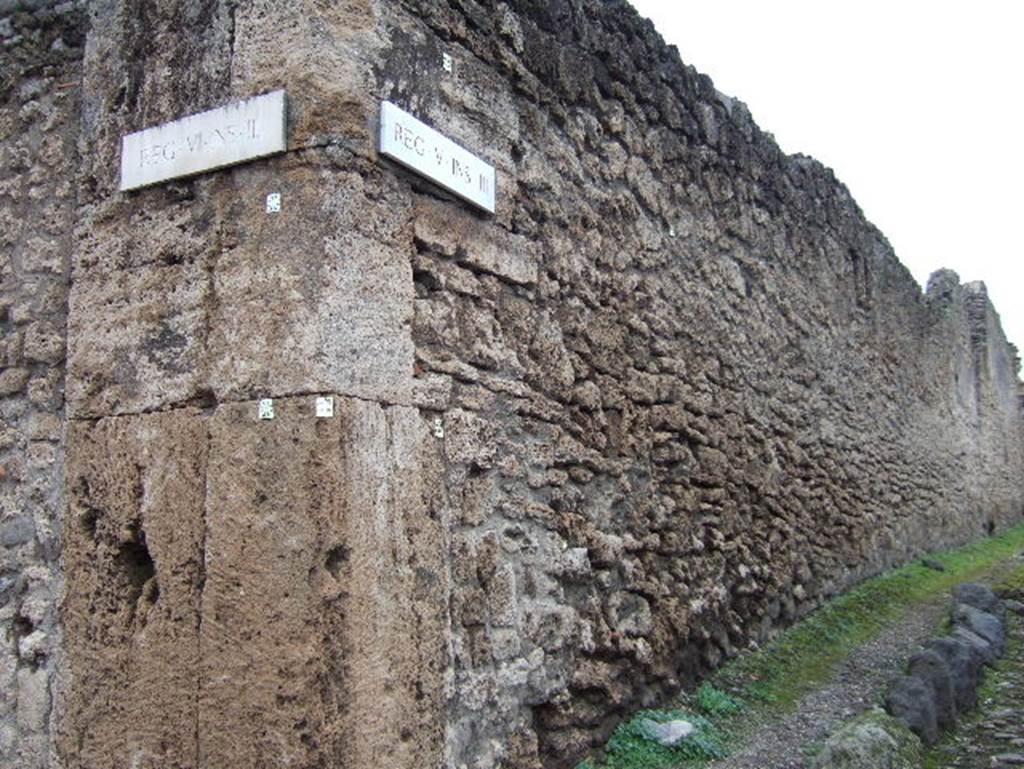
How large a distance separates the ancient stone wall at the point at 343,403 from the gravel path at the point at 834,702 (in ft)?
1.50

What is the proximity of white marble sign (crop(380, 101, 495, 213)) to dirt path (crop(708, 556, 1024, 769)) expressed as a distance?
227cm

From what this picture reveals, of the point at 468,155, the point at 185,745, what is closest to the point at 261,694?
the point at 185,745

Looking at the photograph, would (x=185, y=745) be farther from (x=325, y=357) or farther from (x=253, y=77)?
(x=253, y=77)

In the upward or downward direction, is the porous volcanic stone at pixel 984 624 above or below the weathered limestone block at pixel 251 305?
below

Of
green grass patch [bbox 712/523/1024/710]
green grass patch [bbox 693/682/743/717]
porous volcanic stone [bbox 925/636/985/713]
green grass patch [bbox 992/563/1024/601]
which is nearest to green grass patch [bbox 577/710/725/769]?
green grass patch [bbox 693/682/743/717]

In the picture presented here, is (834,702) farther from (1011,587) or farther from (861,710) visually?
(1011,587)

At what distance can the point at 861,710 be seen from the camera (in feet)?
15.0

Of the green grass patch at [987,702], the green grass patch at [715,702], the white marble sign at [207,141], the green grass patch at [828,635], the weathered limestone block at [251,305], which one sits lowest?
the green grass patch at [987,702]

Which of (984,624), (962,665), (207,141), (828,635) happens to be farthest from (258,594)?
(984,624)

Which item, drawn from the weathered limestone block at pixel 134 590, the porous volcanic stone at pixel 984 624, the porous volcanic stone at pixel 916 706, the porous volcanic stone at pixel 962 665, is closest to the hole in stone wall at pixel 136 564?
the weathered limestone block at pixel 134 590

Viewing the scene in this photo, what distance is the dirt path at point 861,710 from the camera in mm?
3945

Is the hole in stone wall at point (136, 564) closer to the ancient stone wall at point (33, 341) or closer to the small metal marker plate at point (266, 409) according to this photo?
the ancient stone wall at point (33, 341)

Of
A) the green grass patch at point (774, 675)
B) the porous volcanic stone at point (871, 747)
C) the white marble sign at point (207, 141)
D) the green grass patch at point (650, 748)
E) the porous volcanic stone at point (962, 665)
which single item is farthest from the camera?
the porous volcanic stone at point (962, 665)

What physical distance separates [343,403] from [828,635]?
13.6 ft
